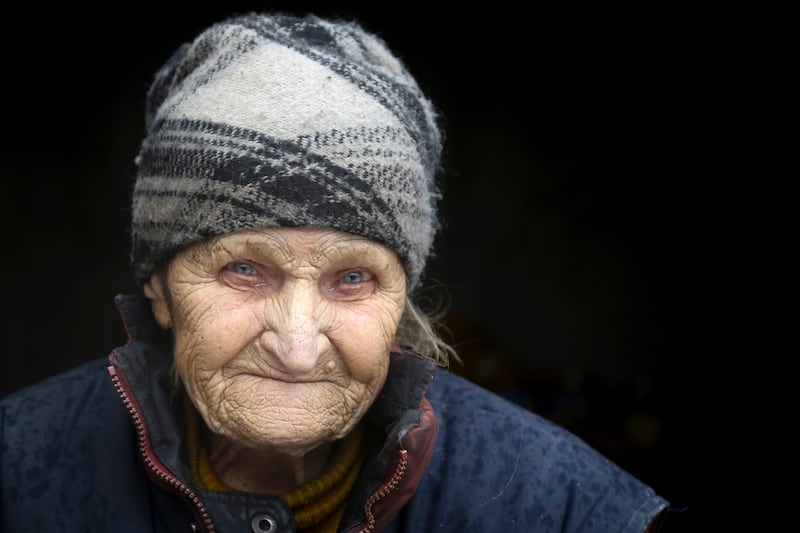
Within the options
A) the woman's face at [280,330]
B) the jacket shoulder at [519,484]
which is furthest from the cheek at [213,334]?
the jacket shoulder at [519,484]

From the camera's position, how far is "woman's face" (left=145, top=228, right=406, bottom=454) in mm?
1830

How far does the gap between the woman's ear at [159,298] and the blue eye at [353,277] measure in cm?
48

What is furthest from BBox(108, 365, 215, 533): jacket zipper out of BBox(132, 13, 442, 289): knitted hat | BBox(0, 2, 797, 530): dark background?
Answer: BBox(0, 2, 797, 530): dark background

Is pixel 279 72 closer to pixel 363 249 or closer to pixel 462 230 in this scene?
pixel 363 249

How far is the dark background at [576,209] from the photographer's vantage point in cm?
470

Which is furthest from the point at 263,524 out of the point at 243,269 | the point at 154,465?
the point at 243,269

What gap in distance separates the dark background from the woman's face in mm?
3210

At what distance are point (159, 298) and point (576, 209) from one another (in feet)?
12.7

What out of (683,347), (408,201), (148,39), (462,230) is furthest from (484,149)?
(408,201)

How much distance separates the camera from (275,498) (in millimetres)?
1937

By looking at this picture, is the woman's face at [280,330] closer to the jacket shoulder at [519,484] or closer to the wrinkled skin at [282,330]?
the wrinkled skin at [282,330]

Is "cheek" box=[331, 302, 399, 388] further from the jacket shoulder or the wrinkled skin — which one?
the jacket shoulder

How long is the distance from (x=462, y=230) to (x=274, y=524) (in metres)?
3.95

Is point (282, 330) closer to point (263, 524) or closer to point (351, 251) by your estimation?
point (351, 251)
